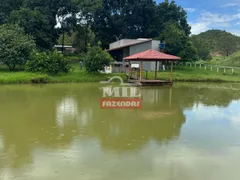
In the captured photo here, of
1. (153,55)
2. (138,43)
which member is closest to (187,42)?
(138,43)

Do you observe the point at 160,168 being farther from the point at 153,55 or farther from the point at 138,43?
the point at 138,43

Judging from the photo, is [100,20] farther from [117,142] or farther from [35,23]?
[117,142]

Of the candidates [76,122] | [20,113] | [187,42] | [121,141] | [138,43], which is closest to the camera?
[121,141]

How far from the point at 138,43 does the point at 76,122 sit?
1592 cm

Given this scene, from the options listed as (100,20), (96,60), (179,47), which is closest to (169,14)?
(100,20)

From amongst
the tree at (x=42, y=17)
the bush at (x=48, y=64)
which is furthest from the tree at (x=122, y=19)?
the bush at (x=48, y=64)

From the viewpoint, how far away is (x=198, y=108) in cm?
944

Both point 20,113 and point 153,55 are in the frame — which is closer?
point 20,113

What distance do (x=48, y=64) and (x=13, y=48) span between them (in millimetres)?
2933

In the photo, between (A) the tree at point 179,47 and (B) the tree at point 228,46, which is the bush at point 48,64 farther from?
(B) the tree at point 228,46

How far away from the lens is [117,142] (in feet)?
18.2

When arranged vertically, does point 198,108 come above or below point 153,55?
below

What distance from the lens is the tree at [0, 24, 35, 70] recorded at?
1820 centimetres

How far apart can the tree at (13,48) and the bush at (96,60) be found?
14.6 feet
